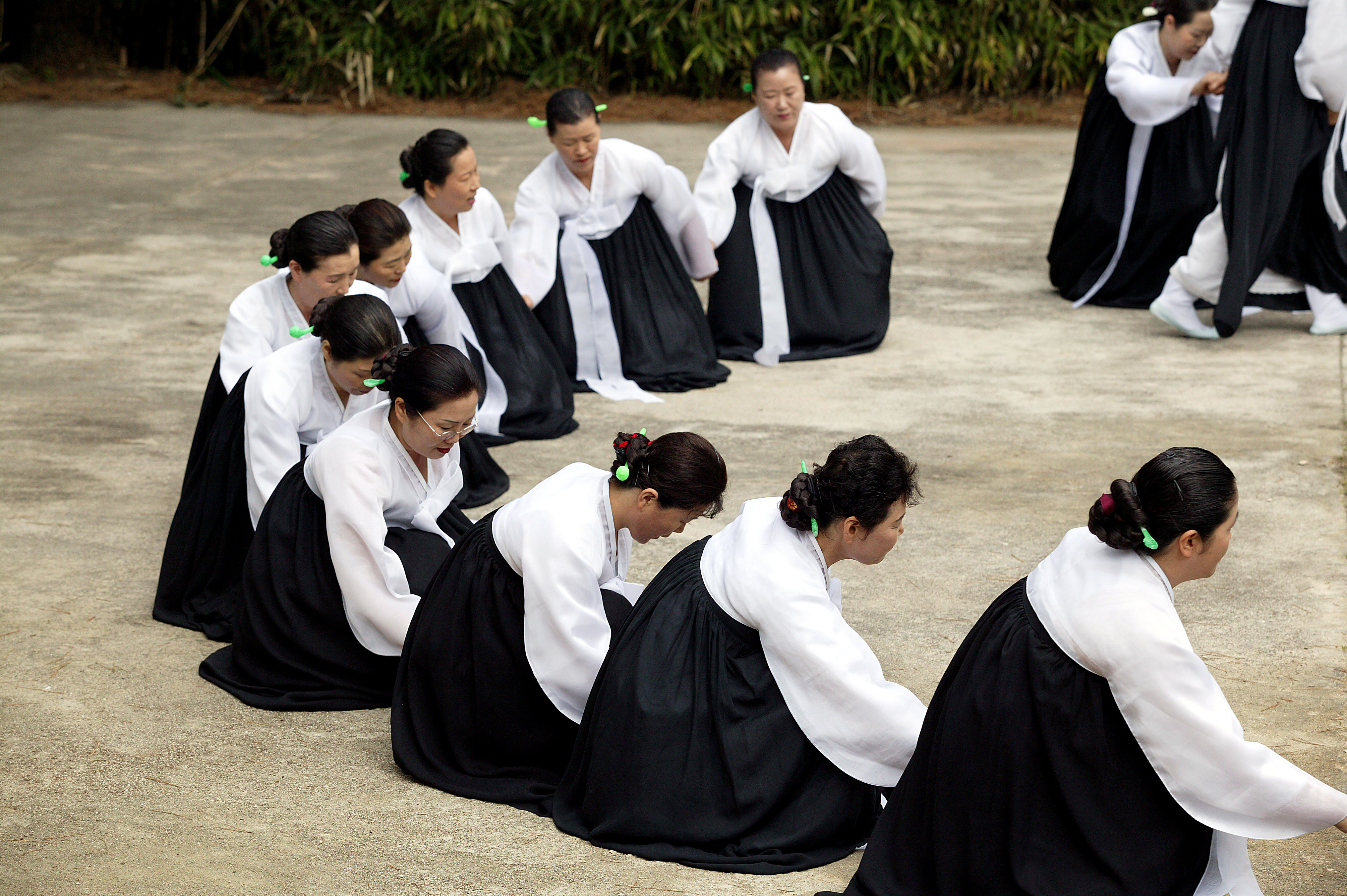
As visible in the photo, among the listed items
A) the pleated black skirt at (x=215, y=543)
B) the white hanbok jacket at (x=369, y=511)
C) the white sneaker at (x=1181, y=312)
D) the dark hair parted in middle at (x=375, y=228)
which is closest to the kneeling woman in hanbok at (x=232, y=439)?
the pleated black skirt at (x=215, y=543)

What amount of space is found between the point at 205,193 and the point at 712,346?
430 centimetres

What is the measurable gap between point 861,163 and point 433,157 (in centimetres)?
193

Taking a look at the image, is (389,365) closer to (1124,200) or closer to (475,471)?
(475,471)

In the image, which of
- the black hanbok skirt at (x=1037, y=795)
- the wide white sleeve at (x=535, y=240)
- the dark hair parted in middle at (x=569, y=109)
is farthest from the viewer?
the wide white sleeve at (x=535, y=240)

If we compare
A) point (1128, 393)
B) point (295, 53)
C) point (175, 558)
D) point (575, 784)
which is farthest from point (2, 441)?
point (295, 53)

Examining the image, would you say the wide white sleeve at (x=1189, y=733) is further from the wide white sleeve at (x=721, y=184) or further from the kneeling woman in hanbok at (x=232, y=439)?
the wide white sleeve at (x=721, y=184)

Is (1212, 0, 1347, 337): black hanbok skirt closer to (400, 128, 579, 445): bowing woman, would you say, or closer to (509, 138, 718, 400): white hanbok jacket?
(509, 138, 718, 400): white hanbok jacket

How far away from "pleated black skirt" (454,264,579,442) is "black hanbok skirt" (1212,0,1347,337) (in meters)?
2.67

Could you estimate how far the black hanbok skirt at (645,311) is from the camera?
18.3 ft

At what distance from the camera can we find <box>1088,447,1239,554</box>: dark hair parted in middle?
2.26m

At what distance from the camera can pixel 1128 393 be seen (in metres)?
5.35

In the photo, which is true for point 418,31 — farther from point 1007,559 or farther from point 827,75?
point 1007,559

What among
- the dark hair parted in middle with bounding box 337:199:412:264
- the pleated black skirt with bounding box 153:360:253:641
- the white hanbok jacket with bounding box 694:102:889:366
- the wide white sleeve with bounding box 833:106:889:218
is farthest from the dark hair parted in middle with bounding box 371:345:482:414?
the wide white sleeve with bounding box 833:106:889:218

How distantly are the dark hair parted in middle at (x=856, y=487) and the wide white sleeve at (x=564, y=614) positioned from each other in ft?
1.38
